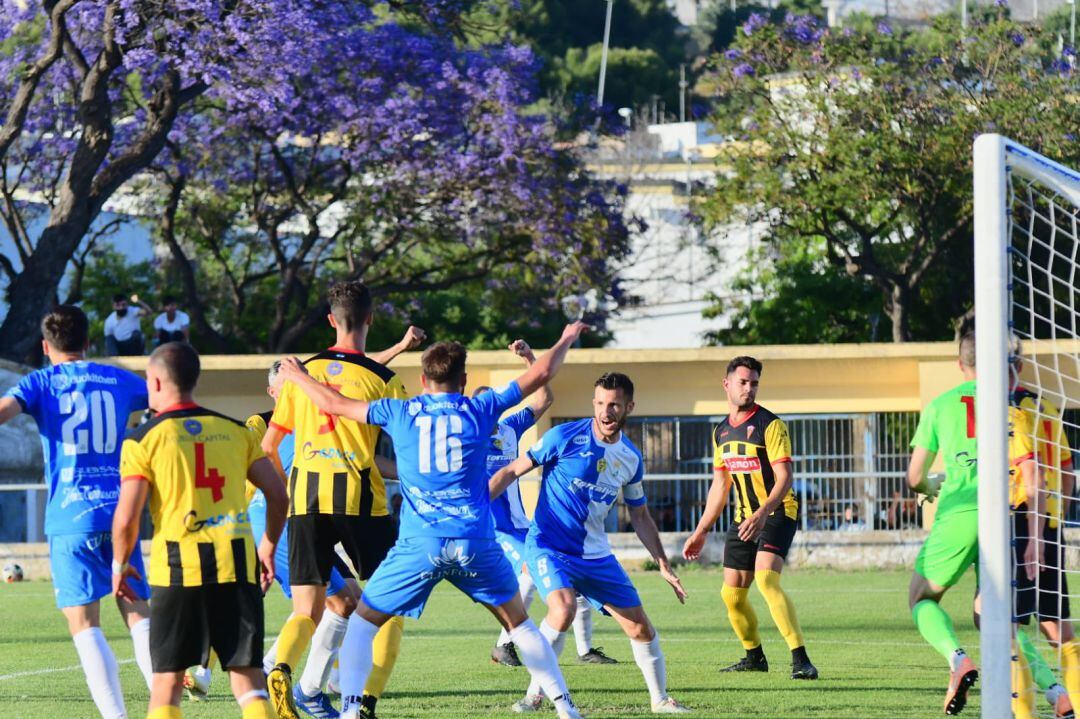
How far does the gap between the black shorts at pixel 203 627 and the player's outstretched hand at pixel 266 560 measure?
0.71 metres

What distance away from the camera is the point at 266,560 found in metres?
7.55

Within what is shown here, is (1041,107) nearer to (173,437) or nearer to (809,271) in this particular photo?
(809,271)

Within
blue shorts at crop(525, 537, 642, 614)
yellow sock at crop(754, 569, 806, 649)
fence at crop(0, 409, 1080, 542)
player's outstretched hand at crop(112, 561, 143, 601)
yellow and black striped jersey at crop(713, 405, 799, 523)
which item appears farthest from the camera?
fence at crop(0, 409, 1080, 542)

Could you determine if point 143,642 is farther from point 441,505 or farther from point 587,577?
point 587,577

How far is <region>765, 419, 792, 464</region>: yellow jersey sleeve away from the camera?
33.2 ft

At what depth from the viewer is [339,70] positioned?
3117cm

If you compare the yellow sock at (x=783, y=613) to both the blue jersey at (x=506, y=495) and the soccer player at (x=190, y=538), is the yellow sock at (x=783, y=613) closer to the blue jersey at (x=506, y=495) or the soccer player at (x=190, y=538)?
the blue jersey at (x=506, y=495)

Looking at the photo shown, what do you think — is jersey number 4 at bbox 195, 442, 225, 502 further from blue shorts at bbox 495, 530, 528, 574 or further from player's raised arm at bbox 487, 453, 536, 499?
blue shorts at bbox 495, 530, 528, 574

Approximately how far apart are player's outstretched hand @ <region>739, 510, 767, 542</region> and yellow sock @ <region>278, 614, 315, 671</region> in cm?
314

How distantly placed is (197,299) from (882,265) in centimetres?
1523

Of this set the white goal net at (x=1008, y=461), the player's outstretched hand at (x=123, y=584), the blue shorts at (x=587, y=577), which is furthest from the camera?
the blue shorts at (x=587, y=577)

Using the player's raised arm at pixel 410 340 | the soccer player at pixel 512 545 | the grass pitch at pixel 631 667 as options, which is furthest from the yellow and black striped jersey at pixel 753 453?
the player's raised arm at pixel 410 340

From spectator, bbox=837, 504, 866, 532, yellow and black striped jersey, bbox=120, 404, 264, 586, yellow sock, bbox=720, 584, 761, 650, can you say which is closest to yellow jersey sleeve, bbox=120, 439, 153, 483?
yellow and black striped jersey, bbox=120, 404, 264, 586

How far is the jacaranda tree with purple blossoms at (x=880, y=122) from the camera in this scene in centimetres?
3170
